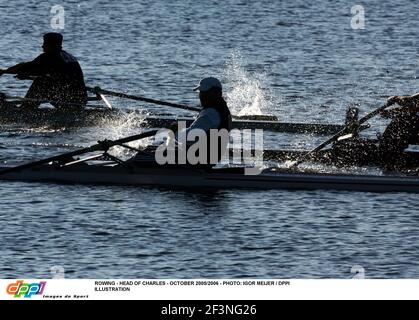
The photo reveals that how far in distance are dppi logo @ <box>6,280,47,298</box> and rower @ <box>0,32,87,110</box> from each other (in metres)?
12.8

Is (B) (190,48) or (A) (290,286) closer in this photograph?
(A) (290,286)

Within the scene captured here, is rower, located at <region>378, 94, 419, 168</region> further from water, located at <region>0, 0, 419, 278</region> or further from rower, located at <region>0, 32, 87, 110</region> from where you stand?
rower, located at <region>0, 32, 87, 110</region>

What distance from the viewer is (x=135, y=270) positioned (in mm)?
18156

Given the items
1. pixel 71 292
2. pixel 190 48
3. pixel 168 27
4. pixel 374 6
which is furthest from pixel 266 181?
pixel 374 6

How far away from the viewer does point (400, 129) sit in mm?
22766

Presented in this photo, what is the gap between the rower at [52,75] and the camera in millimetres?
29375

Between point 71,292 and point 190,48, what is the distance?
3075cm

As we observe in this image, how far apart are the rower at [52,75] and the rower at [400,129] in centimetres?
812

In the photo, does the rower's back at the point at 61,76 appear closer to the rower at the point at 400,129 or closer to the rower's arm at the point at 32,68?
the rower's arm at the point at 32,68

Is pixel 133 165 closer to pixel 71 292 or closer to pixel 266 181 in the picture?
pixel 266 181

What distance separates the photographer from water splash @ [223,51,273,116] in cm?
3381
